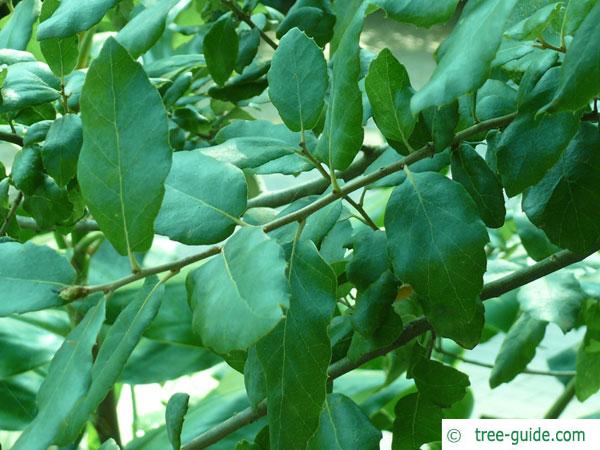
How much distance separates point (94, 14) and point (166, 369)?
464 millimetres

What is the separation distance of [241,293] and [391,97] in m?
0.10

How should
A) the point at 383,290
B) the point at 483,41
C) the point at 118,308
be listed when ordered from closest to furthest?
the point at 483,41
the point at 383,290
the point at 118,308

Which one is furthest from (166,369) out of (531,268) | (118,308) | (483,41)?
(483,41)

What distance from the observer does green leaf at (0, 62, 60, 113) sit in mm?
390

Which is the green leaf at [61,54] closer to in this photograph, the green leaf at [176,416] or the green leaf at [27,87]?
the green leaf at [27,87]

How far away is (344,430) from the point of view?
1.24 feet

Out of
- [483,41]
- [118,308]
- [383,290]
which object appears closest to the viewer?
[483,41]

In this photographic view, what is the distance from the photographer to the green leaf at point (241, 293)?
24 cm

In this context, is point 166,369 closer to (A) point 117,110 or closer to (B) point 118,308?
(B) point 118,308

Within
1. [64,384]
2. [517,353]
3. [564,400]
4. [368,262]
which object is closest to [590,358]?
[517,353]

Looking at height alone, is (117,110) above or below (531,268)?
above

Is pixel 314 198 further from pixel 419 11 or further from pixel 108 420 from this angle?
pixel 108 420

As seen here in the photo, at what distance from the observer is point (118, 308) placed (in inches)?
27.1

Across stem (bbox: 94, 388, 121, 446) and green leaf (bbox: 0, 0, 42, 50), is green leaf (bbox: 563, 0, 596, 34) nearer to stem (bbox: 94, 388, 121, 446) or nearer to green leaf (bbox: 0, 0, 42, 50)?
green leaf (bbox: 0, 0, 42, 50)
